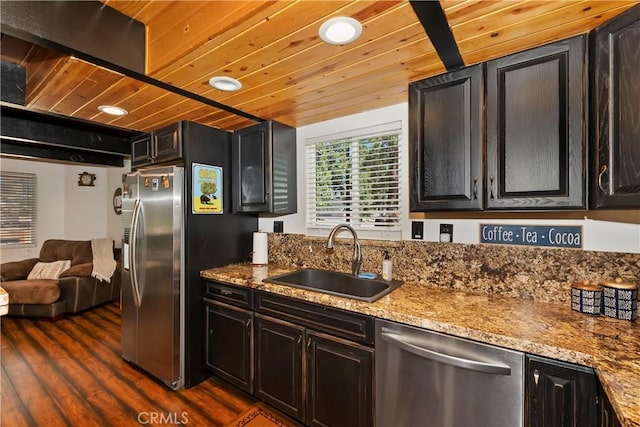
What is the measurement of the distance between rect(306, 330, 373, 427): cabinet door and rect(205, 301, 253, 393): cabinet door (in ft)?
1.88

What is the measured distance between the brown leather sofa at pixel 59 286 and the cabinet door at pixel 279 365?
3.39m

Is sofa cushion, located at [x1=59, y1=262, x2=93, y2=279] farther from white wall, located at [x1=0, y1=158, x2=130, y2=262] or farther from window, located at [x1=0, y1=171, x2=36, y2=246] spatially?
window, located at [x1=0, y1=171, x2=36, y2=246]

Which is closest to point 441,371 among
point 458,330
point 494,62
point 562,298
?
point 458,330

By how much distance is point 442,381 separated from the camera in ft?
4.44

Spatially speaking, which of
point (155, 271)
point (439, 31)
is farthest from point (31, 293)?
point (439, 31)

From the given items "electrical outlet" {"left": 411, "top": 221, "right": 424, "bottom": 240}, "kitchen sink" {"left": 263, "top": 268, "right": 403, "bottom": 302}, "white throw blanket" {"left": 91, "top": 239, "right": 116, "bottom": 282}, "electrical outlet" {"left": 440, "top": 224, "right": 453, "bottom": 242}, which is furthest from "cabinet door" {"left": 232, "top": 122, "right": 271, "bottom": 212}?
"white throw blanket" {"left": 91, "top": 239, "right": 116, "bottom": 282}

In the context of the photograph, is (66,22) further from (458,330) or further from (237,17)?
(458,330)

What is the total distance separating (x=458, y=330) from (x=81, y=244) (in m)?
5.38

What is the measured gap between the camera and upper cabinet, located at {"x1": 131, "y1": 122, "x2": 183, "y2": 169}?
95.7 inches

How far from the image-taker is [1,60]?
1933 mm

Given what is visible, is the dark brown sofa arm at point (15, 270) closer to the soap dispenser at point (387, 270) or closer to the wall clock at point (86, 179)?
the wall clock at point (86, 179)

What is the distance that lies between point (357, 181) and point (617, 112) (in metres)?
1.57

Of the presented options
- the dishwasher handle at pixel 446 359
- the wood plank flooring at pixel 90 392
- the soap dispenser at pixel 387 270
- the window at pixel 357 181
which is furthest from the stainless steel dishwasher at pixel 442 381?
the wood plank flooring at pixel 90 392

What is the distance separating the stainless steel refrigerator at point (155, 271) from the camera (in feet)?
7.67
